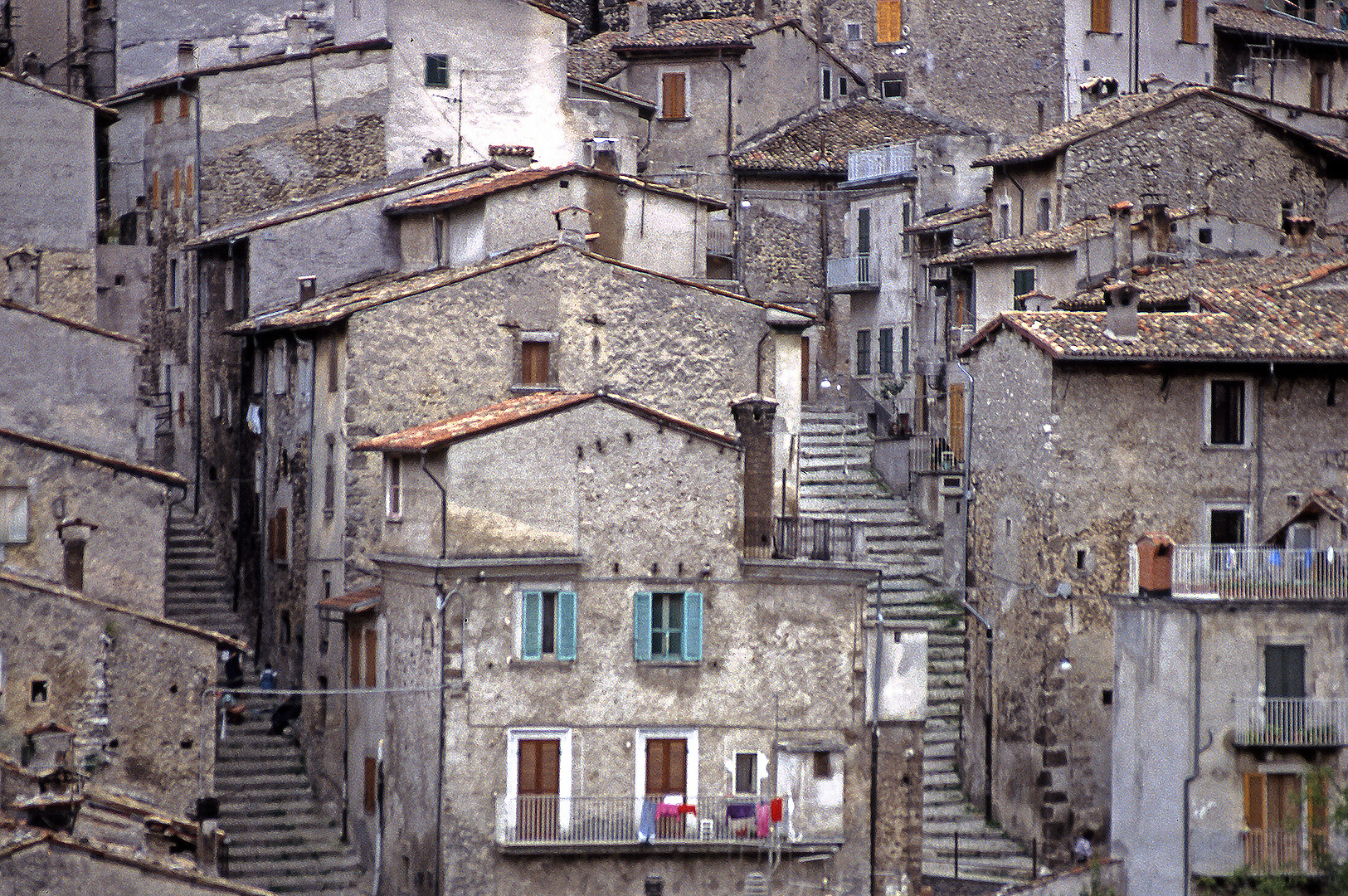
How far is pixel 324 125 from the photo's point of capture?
215 feet

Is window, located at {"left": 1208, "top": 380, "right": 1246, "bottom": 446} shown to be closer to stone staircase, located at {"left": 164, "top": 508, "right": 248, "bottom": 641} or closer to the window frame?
the window frame

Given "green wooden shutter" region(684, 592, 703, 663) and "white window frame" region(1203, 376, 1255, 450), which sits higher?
"white window frame" region(1203, 376, 1255, 450)

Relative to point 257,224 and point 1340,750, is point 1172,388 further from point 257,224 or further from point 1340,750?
point 257,224

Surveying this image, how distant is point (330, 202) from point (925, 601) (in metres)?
15.2

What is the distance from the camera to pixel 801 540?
5081 cm

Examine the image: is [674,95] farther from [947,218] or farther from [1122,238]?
[1122,238]

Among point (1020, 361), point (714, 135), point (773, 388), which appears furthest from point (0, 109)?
point (714, 135)

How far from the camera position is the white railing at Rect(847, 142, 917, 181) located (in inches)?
3009

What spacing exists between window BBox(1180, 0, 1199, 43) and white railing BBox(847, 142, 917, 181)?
9.22m

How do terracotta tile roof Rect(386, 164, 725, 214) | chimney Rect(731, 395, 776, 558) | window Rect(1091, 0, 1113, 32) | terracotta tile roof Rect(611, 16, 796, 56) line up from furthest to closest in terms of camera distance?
1. window Rect(1091, 0, 1113, 32)
2. terracotta tile roof Rect(611, 16, 796, 56)
3. terracotta tile roof Rect(386, 164, 725, 214)
4. chimney Rect(731, 395, 776, 558)

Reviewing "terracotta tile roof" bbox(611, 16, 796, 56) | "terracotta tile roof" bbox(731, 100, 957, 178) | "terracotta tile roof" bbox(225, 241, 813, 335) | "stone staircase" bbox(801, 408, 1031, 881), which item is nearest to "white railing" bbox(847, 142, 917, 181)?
"terracotta tile roof" bbox(731, 100, 957, 178)

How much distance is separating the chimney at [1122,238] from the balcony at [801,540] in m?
14.6

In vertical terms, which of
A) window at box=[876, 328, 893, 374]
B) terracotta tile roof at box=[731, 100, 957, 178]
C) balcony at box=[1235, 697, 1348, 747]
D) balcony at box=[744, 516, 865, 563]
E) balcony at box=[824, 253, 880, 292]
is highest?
terracotta tile roof at box=[731, 100, 957, 178]

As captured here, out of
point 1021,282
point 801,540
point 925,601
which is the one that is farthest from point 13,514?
point 1021,282
